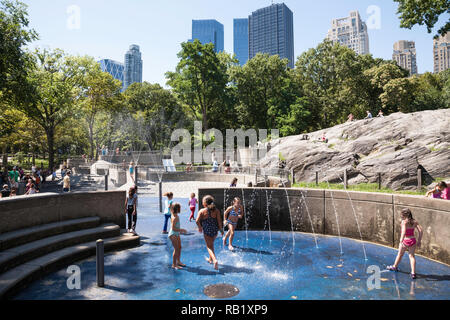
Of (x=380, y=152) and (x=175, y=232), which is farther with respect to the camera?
(x=380, y=152)

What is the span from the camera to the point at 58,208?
9570mm

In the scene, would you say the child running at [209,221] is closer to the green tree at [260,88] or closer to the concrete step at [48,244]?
the concrete step at [48,244]

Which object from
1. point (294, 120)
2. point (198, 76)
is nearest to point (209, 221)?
point (294, 120)

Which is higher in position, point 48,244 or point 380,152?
point 380,152

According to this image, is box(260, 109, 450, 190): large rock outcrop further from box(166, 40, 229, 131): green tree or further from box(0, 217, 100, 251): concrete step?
box(166, 40, 229, 131): green tree

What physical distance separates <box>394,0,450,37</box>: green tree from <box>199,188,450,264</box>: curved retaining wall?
15160 millimetres

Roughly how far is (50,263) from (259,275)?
5.03 m

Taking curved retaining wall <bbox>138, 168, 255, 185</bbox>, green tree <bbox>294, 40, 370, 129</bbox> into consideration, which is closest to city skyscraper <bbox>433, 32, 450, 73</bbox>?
green tree <bbox>294, 40, 370, 129</bbox>

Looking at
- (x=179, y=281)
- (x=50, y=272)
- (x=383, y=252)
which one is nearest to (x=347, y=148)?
(x=383, y=252)

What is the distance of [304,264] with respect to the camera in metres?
7.90

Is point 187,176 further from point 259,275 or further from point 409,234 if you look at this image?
point 409,234

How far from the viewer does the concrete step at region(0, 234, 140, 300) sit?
19.9 feet

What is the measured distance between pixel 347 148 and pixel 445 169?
23.6 ft

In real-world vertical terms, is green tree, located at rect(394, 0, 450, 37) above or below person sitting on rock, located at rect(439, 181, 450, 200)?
above
